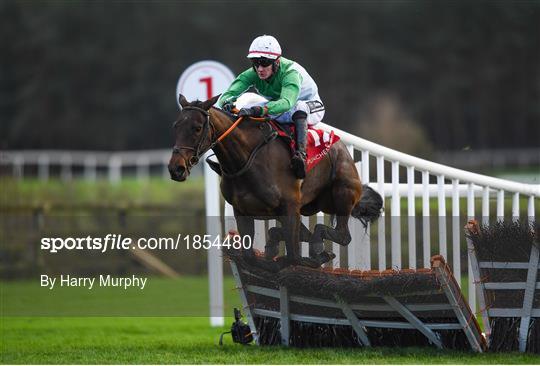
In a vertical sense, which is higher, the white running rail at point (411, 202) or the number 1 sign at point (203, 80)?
the number 1 sign at point (203, 80)

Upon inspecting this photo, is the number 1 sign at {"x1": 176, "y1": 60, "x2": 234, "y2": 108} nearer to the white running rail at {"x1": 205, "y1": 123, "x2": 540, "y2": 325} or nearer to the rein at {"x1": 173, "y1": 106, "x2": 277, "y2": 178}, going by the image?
the white running rail at {"x1": 205, "y1": 123, "x2": 540, "y2": 325}

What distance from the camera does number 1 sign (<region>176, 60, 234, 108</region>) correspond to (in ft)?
32.4

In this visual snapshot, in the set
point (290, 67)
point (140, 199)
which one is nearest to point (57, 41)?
point (140, 199)

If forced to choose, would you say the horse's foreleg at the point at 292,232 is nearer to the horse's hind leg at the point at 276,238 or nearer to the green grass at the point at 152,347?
the horse's hind leg at the point at 276,238

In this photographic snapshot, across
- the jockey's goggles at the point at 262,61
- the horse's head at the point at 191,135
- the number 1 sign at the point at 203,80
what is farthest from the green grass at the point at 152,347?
the number 1 sign at the point at 203,80

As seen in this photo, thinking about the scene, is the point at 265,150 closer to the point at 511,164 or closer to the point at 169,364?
the point at 169,364

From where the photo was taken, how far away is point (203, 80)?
9945mm

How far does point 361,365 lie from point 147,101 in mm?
30587

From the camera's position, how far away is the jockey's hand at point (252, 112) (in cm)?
682

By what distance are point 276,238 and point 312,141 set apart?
682mm

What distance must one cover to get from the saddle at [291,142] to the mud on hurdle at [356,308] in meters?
0.74

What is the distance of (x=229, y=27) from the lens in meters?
35.9

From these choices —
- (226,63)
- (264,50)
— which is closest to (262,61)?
(264,50)

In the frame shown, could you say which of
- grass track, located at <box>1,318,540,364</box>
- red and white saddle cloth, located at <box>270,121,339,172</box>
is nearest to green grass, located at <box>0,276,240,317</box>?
grass track, located at <box>1,318,540,364</box>
